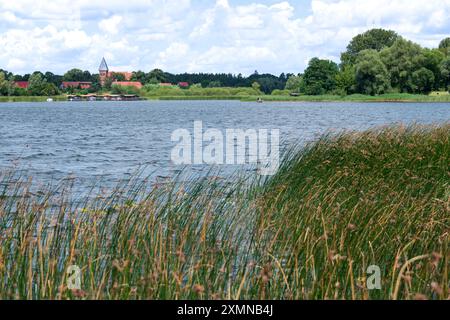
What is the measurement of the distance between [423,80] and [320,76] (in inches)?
840

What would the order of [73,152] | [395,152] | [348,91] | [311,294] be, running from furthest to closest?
[348,91]
[73,152]
[395,152]
[311,294]

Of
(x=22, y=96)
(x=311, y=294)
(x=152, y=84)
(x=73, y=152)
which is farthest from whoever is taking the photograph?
(x=152, y=84)

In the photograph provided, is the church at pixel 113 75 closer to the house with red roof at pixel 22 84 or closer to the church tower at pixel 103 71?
the church tower at pixel 103 71

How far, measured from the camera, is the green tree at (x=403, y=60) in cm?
9044

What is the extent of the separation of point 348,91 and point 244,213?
9635 cm

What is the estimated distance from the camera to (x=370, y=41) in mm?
122312

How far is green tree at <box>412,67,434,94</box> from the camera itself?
89375 mm

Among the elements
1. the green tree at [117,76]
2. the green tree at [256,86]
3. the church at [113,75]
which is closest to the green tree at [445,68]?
the green tree at [256,86]

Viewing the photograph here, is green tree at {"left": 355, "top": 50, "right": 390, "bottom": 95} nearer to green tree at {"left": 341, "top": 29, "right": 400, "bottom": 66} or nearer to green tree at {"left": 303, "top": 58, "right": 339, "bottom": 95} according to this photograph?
green tree at {"left": 303, "top": 58, "right": 339, "bottom": 95}

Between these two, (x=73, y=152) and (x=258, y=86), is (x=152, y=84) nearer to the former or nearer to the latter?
(x=258, y=86)

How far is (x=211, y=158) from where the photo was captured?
21.8 meters

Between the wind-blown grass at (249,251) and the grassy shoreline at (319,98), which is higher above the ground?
the wind-blown grass at (249,251)

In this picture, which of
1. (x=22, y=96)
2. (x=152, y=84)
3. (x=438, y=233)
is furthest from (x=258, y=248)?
(x=152, y=84)

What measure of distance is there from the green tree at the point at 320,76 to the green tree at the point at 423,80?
645 inches
